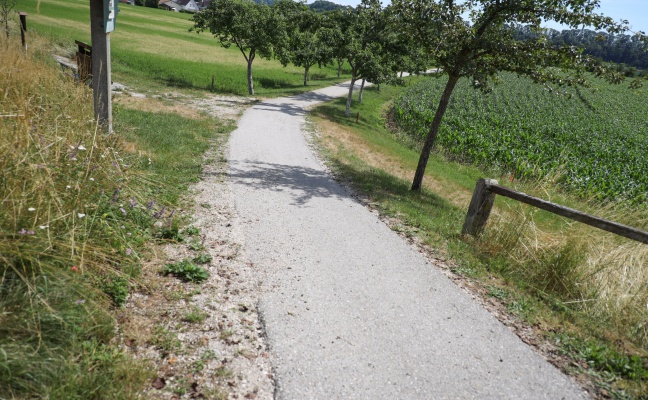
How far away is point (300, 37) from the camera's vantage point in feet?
109

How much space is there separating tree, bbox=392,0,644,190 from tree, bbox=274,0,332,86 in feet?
54.7

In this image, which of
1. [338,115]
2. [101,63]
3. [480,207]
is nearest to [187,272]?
[101,63]

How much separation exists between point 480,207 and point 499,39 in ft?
17.1

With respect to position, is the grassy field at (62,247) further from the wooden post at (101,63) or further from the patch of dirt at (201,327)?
the wooden post at (101,63)

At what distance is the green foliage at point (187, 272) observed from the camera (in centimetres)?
498

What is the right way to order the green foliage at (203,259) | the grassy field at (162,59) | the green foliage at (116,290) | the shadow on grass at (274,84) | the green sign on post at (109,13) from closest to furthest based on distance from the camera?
the green foliage at (116,290), the green foliage at (203,259), the green sign on post at (109,13), the grassy field at (162,59), the shadow on grass at (274,84)

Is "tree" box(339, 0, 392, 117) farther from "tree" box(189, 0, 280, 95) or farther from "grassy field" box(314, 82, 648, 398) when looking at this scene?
"grassy field" box(314, 82, 648, 398)

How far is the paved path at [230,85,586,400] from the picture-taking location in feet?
12.5

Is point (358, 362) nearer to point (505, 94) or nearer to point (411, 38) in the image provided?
point (411, 38)

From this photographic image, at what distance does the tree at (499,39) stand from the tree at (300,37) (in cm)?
1667

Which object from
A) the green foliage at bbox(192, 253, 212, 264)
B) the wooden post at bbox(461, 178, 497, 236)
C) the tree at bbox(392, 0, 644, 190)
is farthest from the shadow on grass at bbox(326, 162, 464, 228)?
the green foliage at bbox(192, 253, 212, 264)

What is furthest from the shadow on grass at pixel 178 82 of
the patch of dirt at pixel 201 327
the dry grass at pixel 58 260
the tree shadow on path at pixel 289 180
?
the patch of dirt at pixel 201 327

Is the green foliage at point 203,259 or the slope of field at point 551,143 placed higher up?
the slope of field at point 551,143

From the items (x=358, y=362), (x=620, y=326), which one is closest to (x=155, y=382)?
(x=358, y=362)
